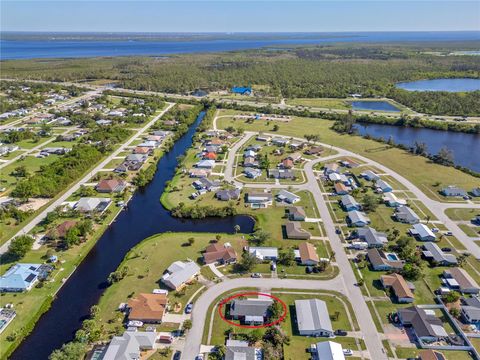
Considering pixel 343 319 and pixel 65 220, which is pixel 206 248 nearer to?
pixel 343 319

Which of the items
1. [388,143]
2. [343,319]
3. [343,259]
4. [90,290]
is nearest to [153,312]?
[90,290]

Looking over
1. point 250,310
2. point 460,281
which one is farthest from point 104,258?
point 460,281

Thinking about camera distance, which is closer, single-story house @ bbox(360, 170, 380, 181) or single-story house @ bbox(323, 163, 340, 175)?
single-story house @ bbox(360, 170, 380, 181)

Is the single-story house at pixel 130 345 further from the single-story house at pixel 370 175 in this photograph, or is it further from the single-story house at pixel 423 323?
the single-story house at pixel 370 175

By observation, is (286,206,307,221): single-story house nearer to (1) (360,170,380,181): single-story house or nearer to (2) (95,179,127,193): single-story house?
(1) (360,170,380,181): single-story house

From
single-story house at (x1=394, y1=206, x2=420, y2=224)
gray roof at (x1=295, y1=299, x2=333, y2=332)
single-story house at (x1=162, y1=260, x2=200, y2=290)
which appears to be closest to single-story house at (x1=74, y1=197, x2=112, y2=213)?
single-story house at (x1=162, y1=260, x2=200, y2=290)

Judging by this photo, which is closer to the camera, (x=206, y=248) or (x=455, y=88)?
Result: (x=206, y=248)

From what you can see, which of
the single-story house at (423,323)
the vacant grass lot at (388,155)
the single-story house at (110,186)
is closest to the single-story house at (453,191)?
the vacant grass lot at (388,155)
